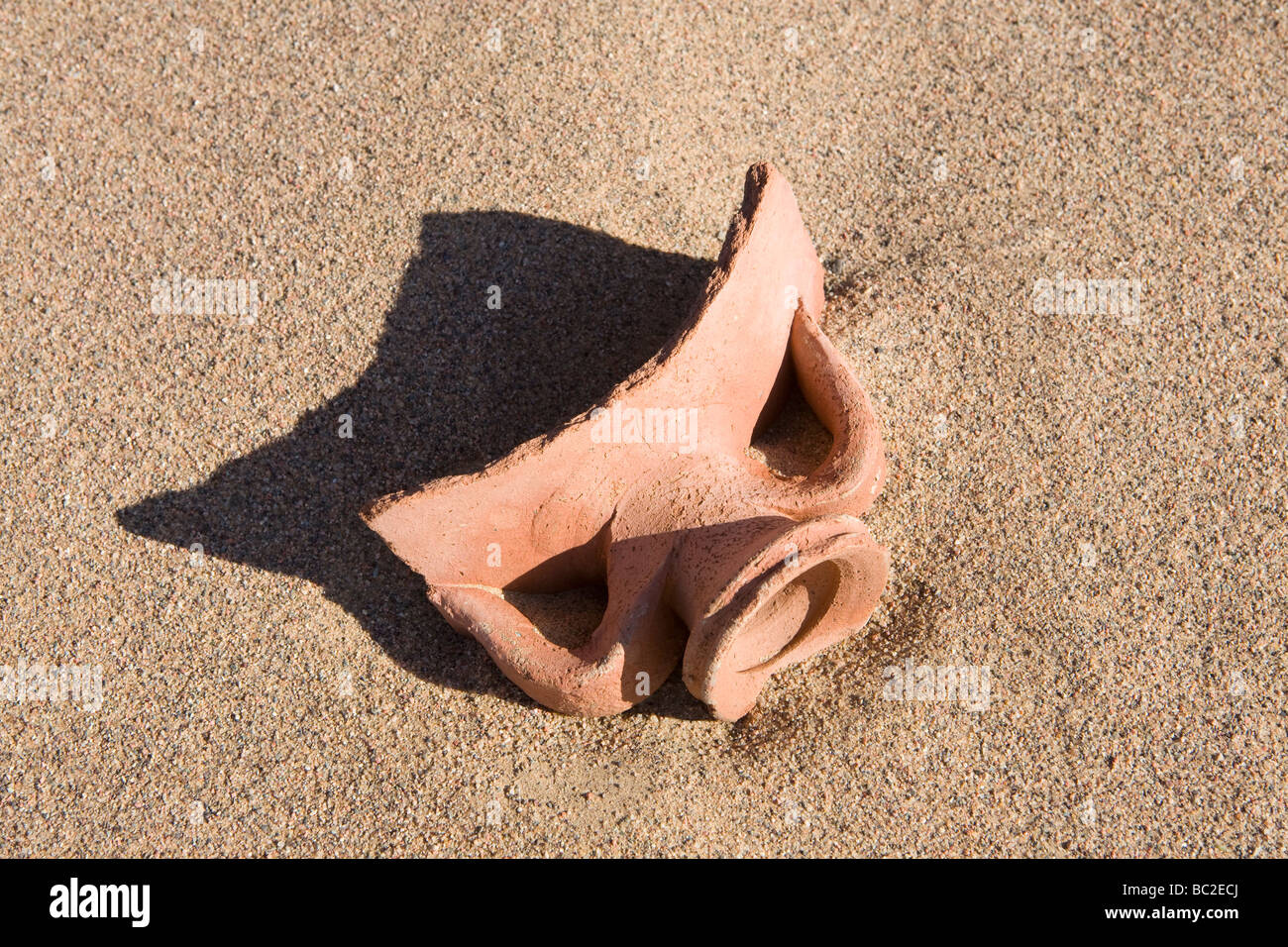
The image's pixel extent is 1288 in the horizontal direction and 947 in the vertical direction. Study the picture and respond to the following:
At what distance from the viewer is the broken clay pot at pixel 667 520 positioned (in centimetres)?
296

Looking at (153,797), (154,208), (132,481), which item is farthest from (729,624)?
(154,208)

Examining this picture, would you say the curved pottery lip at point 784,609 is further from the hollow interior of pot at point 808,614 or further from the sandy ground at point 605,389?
the sandy ground at point 605,389

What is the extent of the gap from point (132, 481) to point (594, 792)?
6.24ft

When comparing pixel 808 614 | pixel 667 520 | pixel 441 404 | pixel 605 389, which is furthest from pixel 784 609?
pixel 441 404

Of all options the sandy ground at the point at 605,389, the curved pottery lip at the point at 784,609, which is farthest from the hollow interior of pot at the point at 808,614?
the sandy ground at the point at 605,389

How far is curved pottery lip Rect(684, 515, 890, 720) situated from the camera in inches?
106

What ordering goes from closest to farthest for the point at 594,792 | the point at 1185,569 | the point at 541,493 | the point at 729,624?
the point at 729,624 → the point at 541,493 → the point at 594,792 → the point at 1185,569

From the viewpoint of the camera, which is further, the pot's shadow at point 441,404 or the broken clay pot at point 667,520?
the pot's shadow at point 441,404

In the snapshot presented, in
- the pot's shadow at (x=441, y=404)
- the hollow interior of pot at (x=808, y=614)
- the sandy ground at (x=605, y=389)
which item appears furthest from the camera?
the pot's shadow at (x=441, y=404)

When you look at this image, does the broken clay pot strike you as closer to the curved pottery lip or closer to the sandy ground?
the curved pottery lip

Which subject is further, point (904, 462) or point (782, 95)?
point (782, 95)

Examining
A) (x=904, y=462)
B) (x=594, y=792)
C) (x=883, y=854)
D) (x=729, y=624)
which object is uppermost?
(x=904, y=462)

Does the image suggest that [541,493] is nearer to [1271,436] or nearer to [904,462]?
[904,462]

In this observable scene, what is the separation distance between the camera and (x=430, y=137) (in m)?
4.06
